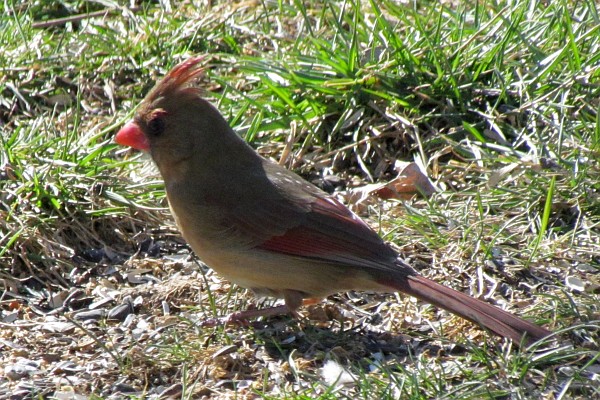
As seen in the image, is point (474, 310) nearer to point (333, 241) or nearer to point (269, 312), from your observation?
point (333, 241)

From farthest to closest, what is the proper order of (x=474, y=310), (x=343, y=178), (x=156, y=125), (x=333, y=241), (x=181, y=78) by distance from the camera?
1. (x=343, y=178)
2. (x=156, y=125)
3. (x=181, y=78)
4. (x=333, y=241)
5. (x=474, y=310)

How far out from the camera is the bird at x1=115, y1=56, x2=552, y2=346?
152 inches

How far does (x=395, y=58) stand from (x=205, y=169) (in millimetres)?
1247

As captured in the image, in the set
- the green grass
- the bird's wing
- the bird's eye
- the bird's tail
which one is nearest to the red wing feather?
the bird's wing

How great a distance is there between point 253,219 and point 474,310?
0.91 m

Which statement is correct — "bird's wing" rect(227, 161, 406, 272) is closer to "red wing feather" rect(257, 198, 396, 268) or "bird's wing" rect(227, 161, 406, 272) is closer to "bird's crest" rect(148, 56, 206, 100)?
"red wing feather" rect(257, 198, 396, 268)

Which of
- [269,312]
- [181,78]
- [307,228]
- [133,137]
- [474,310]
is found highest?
[181,78]

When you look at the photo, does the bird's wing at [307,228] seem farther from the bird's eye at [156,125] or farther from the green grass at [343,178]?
the bird's eye at [156,125]

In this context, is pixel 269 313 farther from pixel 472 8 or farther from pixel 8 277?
pixel 472 8

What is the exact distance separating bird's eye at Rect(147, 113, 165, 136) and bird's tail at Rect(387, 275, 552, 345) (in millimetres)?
1099

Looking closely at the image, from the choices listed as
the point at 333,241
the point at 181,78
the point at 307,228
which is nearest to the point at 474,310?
the point at 333,241

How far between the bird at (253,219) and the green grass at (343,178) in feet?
0.51

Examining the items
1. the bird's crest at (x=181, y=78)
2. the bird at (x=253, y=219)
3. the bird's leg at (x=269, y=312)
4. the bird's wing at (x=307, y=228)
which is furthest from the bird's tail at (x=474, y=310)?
the bird's crest at (x=181, y=78)

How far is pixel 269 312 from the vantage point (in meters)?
3.97
